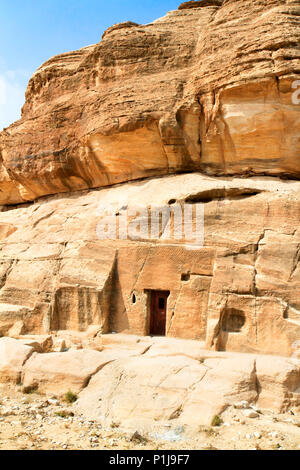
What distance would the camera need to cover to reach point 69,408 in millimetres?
7980

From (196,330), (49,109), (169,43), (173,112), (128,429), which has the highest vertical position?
(169,43)

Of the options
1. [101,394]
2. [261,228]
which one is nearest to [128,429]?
[101,394]

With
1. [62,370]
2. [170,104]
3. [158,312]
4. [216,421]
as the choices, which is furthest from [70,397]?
[170,104]

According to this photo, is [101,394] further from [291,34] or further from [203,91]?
[291,34]

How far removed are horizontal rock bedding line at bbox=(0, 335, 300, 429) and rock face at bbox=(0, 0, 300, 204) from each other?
5858 millimetres

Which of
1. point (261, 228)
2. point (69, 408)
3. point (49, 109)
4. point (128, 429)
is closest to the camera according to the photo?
point (128, 429)

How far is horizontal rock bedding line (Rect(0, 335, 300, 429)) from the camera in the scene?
24.7ft

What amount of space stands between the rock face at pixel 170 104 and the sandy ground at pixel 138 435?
720cm

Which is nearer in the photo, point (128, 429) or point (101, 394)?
point (128, 429)

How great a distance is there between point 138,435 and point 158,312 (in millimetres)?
4883

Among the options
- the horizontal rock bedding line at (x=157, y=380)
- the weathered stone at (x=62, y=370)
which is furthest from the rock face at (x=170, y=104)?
the weathered stone at (x=62, y=370)

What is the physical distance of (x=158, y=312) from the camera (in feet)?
37.5

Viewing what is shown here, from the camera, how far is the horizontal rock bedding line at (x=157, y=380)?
7527mm

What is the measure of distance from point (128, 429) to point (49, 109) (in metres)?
12.4
